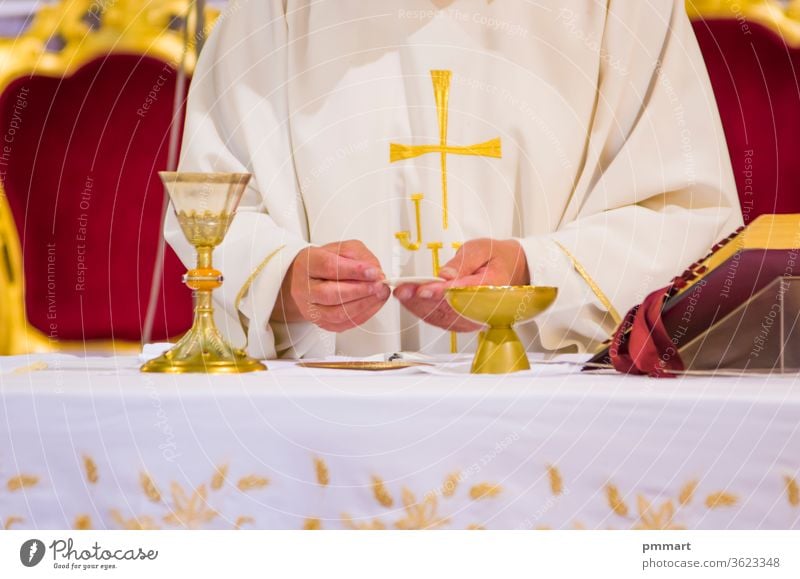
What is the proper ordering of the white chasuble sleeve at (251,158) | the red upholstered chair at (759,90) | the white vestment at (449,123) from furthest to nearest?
1. the red upholstered chair at (759,90)
2. the white vestment at (449,123)
3. the white chasuble sleeve at (251,158)

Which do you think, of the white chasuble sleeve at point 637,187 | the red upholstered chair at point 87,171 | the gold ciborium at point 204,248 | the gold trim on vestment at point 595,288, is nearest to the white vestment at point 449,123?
the white chasuble sleeve at point 637,187

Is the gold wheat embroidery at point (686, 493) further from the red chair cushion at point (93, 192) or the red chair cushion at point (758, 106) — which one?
the red chair cushion at point (93, 192)

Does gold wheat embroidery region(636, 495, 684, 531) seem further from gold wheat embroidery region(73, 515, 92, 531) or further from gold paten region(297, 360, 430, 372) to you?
gold wheat embroidery region(73, 515, 92, 531)

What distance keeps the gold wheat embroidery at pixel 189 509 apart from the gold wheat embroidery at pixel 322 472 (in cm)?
11

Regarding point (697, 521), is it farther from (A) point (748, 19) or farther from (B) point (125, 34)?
(B) point (125, 34)

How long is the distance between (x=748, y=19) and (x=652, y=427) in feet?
5.83

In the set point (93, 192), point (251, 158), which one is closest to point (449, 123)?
point (251, 158)

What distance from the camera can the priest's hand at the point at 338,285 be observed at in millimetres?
1517

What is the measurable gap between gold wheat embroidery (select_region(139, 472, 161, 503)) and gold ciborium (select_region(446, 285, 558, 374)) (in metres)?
0.42

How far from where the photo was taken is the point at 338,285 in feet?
5.08

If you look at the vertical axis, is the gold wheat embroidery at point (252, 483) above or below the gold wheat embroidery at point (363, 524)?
above

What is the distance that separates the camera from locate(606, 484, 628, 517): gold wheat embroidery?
44.6 inches

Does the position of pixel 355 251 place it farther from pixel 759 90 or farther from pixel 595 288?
pixel 759 90

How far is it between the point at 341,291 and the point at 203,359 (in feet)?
0.76
